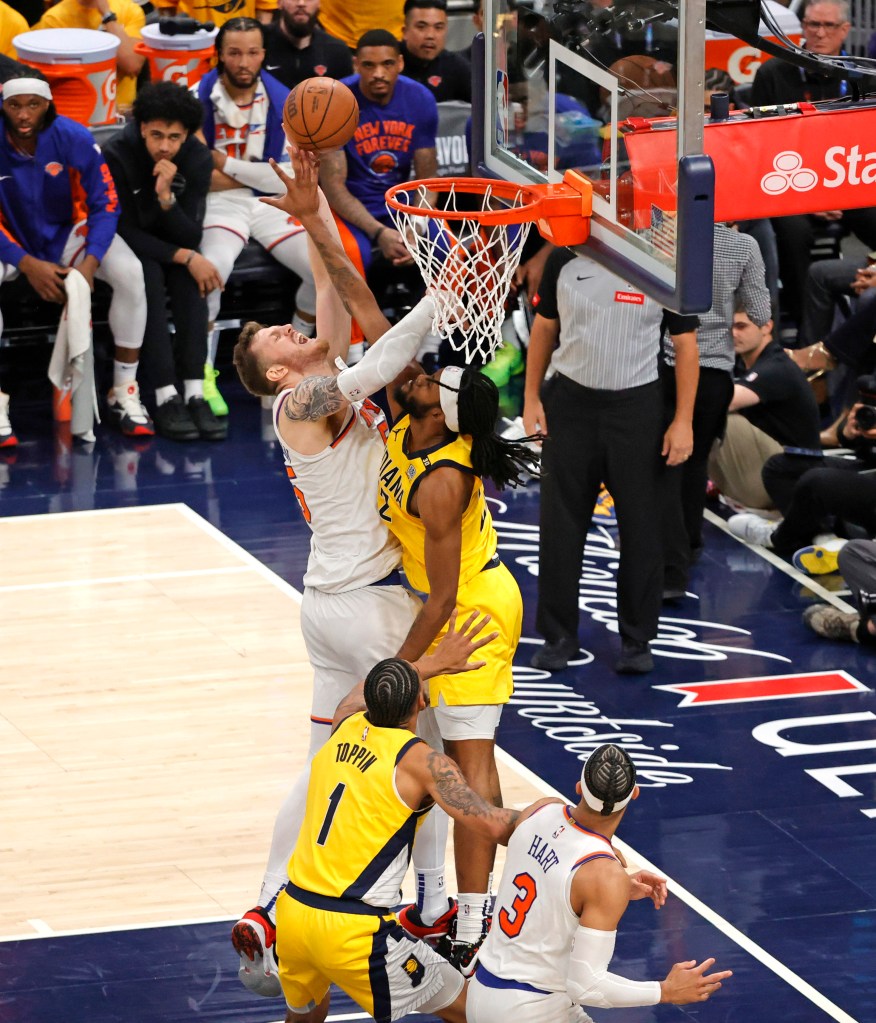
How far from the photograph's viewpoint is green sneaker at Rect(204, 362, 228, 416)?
455 inches

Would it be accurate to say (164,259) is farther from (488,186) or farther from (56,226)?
(488,186)

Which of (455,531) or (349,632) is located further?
(349,632)

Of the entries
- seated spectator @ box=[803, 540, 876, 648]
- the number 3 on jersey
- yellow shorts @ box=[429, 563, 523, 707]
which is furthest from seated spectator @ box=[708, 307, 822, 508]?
the number 3 on jersey

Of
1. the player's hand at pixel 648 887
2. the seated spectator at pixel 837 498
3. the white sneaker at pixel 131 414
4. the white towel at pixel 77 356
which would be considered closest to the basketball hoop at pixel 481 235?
the player's hand at pixel 648 887

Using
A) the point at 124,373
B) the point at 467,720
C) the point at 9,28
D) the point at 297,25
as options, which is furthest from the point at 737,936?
the point at 9,28

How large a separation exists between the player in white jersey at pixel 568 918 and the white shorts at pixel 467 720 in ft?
3.03

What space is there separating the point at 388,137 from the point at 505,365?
1590mm

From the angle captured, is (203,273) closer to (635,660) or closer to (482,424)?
(635,660)

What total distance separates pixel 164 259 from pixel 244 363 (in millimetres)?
5281

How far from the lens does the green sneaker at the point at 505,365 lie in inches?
470

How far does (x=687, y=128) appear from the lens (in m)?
5.52

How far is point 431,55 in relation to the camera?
41.3 feet

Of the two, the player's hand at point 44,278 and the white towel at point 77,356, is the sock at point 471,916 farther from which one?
the player's hand at point 44,278

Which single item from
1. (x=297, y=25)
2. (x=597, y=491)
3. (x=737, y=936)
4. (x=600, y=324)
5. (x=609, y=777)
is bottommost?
(x=737, y=936)
